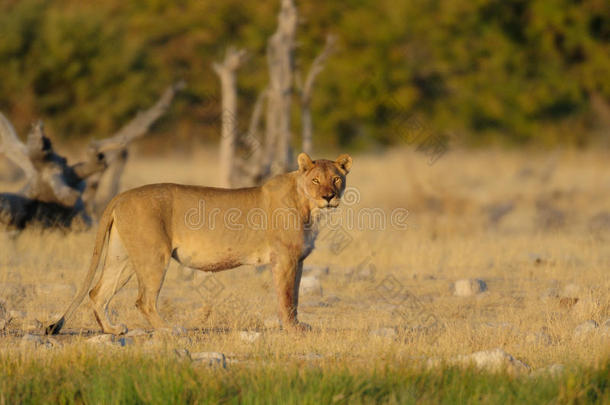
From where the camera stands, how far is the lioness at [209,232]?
7035 millimetres

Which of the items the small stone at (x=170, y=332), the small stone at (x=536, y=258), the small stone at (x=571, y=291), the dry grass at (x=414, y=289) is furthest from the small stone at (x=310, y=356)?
the small stone at (x=536, y=258)

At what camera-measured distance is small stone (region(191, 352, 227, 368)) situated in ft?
18.6

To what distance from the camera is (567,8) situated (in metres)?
28.2

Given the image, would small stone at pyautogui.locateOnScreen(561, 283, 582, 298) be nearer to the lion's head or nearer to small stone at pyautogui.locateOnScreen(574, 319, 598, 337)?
small stone at pyautogui.locateOnScreen(574, 319, 598, 337)

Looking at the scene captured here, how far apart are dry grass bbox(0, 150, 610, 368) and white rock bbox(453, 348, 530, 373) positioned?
15.1 inches

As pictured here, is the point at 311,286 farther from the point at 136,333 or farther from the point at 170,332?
the point at 136,333

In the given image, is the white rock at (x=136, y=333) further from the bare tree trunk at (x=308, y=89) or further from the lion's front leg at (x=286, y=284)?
the bare tree trunk at (x=308, y=89)

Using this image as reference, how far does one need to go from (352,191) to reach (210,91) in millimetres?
12307

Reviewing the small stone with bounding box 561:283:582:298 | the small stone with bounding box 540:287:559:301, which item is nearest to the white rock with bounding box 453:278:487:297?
the small stone with bounding box 540:287:559:301

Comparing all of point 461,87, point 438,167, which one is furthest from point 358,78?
point 438,167

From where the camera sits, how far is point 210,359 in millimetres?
5758

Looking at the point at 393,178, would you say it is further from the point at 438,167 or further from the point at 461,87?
the point at 461,87

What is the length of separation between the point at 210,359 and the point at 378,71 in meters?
24.6

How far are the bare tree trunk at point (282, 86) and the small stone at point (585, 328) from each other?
8.59 meters
